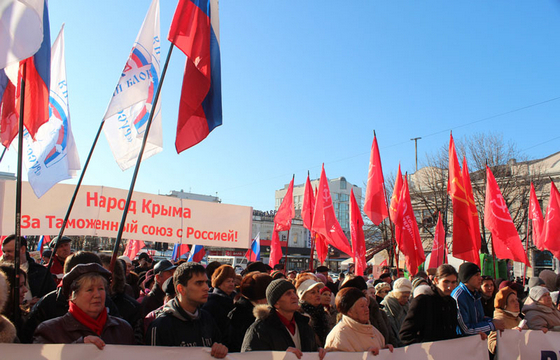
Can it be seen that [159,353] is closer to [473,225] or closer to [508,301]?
[508,301]

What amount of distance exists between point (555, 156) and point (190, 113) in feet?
113

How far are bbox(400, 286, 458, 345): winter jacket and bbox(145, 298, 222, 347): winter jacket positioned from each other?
2199 mm

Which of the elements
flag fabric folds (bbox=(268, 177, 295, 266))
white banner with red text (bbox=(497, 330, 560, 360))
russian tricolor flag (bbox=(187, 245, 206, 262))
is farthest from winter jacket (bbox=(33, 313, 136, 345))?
flag fabric folds (bbox=(268, 177, 295, 266))

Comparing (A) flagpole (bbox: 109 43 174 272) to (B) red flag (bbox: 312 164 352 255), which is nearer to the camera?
(A) flagpole (bbox: 109 43 174 272)

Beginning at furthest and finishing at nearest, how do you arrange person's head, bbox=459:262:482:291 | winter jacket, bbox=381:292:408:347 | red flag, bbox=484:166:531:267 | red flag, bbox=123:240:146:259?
red flag, bbox=123:240:146:259
red flag, bbox=484:166:531:267
winter jacket, bbox=381:292:408:347
person's head, bbox=459:262:482:291

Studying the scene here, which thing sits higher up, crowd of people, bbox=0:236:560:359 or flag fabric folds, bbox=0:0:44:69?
flag fabric folds, bbox=0:0:44:69

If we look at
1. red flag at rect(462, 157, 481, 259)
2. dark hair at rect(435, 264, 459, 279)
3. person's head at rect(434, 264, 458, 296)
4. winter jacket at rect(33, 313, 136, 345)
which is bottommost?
winter jacket at rect(33, 313, 136, 345)

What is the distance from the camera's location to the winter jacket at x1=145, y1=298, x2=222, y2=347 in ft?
11.1

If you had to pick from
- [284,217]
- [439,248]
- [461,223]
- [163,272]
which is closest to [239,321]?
[163,272]

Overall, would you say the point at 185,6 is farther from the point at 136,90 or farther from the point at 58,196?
the point at 58,196

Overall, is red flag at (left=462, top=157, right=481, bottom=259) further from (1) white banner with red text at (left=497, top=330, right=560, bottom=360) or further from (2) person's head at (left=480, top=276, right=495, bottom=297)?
(1) white banner with red text at (left=497, top=330, right=560, bottom=360)

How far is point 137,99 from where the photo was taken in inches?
207

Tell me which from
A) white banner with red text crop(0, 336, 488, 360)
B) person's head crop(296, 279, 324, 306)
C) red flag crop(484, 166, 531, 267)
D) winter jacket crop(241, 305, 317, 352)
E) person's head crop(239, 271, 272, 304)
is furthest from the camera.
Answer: red flag crop(484, 166, 531, 267)

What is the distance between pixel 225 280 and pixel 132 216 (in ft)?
10.6
